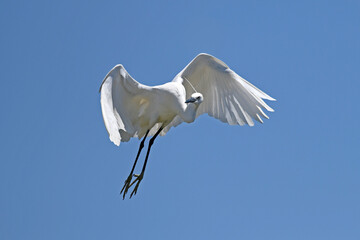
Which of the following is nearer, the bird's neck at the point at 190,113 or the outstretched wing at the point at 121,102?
the outstretched wing at the point at 121,102

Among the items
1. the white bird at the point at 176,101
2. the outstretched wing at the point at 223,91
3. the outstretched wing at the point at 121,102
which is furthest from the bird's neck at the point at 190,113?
the outstretched wing at the point at 223,91

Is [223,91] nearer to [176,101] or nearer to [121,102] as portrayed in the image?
[176,101]

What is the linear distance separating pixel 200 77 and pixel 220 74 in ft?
1.76

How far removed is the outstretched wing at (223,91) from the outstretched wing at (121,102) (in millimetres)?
1413

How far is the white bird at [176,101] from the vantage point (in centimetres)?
1762

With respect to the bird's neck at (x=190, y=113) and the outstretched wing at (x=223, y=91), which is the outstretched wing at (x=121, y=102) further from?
the outstretched wing at (x=223, y=91)

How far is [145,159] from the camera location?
19328 millimetres

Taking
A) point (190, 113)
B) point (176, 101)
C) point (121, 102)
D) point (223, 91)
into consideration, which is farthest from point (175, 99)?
point (223, 91)

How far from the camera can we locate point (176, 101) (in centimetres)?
1858

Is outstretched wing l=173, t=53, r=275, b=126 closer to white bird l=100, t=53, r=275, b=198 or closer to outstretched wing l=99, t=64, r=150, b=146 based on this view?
white bird l=100, t=53, r=275, b=198

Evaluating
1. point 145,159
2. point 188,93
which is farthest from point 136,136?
point 188,93

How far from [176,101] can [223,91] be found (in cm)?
203

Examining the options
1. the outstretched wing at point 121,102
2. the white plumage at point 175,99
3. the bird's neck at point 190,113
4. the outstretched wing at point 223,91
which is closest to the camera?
the outstretched wing at point 121,102

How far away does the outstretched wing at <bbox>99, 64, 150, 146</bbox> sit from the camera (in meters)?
16.9
